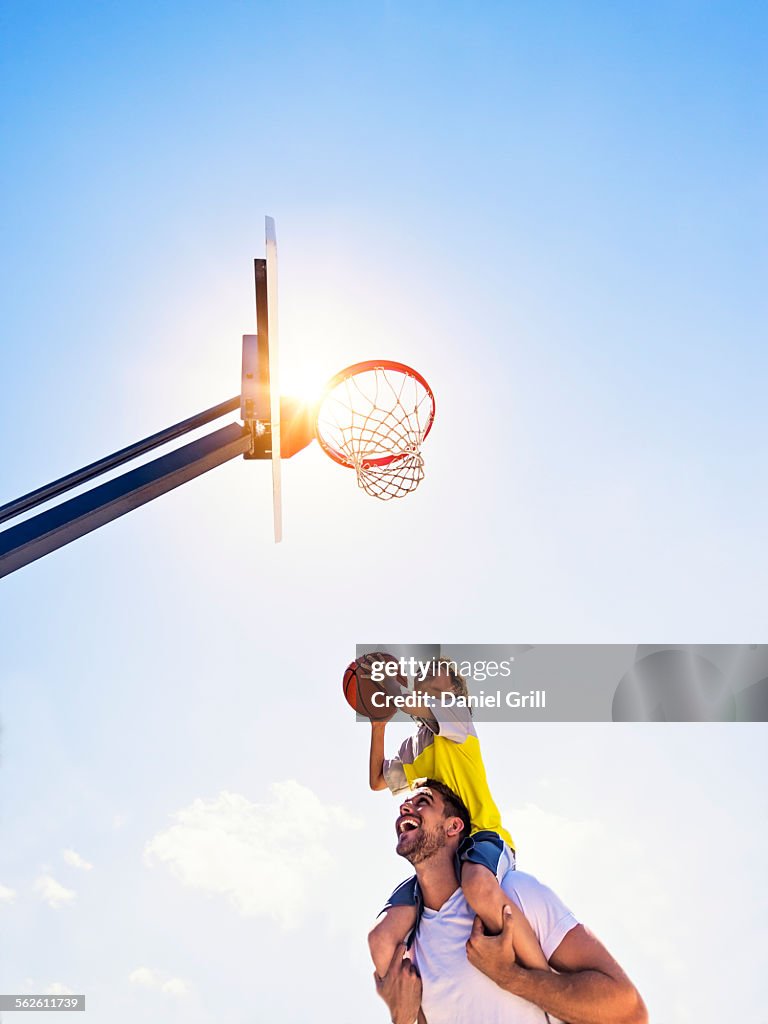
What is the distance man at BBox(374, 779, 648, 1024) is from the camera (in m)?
4.50

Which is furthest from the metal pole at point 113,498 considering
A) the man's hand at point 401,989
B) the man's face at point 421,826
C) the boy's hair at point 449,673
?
the man's hand at point 401,989

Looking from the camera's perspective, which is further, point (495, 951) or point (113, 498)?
point (495, 951)

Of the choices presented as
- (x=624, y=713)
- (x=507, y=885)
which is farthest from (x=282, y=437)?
(x=624, y=713)

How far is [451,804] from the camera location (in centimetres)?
527

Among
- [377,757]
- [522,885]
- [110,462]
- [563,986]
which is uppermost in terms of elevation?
[110,462]

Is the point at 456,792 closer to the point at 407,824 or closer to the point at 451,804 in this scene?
the point at 451,804

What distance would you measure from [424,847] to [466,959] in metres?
0.69

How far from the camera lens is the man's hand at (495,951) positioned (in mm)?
4461

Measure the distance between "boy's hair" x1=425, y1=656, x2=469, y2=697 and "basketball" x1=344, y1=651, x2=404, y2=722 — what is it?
0.26m

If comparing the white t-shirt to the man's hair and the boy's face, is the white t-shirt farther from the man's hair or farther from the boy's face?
the boy's face

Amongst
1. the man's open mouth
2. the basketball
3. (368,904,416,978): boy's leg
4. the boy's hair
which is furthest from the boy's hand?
(368,904,416,978): boy's leg

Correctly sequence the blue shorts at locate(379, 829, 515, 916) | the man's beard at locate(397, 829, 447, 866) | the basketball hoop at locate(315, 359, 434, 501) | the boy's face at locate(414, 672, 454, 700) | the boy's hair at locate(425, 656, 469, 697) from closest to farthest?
1. the basketball hoop at locate(315, 359, 434, 501)
2. the blue shorts at locate(379, 829, 515, 916)
3. the man's beard at locate(397, 829, 447, 866)
4. the boy's face at locate(414, 672, 454, 700)
5. the boy's hair at locate(425, 656, 469, 697)

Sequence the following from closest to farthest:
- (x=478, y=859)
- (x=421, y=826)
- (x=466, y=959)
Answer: (x=466, y=959) < (x=478, y=859) < (x=421, y=826)

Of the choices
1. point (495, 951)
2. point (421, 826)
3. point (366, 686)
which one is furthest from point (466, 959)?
point (366, 686)
